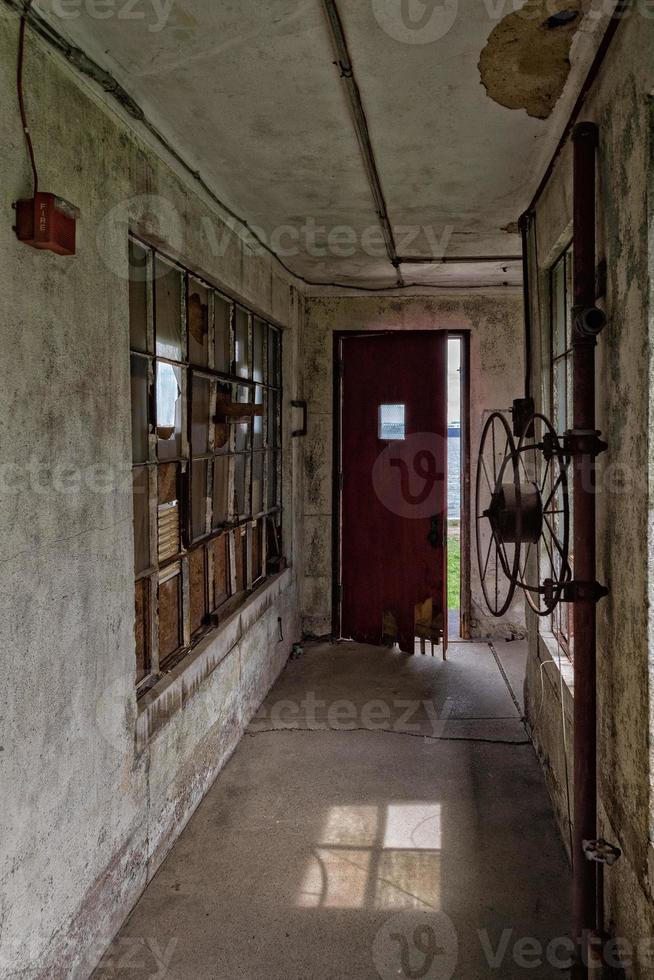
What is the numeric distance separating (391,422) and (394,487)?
1.69 feet

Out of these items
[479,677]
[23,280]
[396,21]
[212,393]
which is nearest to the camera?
[23,280]

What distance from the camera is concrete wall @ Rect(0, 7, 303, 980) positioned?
68.4 inches

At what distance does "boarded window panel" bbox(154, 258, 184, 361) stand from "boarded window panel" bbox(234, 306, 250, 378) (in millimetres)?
890

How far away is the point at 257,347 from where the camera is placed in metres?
4.49

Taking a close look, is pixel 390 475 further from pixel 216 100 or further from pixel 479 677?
pixel 216 100

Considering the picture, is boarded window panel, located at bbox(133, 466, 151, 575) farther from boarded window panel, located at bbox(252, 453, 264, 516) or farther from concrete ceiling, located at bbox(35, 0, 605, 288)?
boarded window panel, located at bbox(252, 453, 264, 516)

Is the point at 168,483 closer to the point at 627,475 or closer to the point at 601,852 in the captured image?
the point at 627,475

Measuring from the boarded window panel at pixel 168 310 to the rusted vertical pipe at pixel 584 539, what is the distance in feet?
5.30

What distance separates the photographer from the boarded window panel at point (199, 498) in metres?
3.27

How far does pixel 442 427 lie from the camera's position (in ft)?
17.5

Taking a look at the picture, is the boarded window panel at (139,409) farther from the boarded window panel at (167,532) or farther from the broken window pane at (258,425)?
the broken window pane at (258,425)

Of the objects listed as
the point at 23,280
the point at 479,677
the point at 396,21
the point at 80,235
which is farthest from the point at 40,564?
the point at 479,677

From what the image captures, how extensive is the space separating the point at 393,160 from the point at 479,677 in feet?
11.0

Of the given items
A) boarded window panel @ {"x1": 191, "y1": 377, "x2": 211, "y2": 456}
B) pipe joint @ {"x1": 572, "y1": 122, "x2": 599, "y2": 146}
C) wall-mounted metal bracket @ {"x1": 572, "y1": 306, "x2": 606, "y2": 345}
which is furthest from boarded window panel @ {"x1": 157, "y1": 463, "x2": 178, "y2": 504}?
pipe joint @ {"x1": 572, "y1": 122, "x2": 599, "y2": 146}
